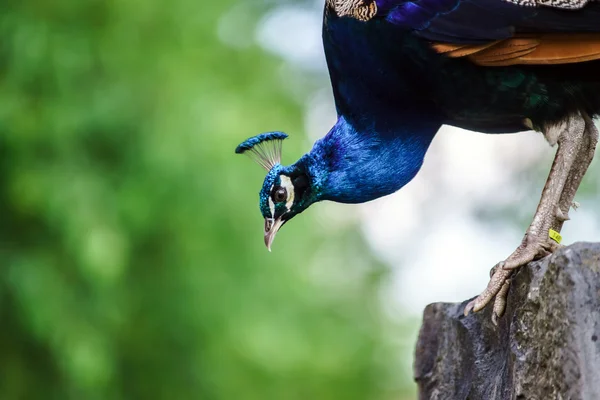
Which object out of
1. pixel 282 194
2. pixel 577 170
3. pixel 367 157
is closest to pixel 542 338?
pixel 577 170

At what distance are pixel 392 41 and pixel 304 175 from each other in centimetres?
65

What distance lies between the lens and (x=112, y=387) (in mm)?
6195

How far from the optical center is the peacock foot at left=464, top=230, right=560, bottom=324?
269 centimetres

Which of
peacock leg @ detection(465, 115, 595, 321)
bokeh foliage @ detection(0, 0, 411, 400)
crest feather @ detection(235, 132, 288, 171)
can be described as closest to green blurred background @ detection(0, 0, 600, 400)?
bokeh foliage @ detection(0, 0, 411, 400)

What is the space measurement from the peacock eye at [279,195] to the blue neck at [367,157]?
12 centimetres

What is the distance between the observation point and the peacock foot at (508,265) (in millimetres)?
2689

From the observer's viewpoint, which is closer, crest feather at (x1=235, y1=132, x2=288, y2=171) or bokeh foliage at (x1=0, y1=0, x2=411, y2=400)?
crest feather at (x1=235, y1=132, x2=288, y2=171)

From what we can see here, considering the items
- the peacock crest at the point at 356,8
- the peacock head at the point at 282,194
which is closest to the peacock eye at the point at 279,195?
the peacock head at the point at 282,194

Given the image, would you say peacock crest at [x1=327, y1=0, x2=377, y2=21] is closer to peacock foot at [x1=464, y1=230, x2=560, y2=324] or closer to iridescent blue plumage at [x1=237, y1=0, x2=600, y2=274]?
iridescent blue plumage at [x1=237, y1=0, x2=600, y2=274]

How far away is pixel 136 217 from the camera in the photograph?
19.0ft

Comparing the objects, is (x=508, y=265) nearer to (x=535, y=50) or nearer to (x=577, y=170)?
(x=577, y=170)

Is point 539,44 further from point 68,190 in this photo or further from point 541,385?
point 68,190

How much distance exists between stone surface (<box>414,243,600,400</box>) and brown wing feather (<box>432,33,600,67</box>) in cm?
65

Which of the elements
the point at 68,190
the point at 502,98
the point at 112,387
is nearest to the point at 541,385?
the point at 502,98
